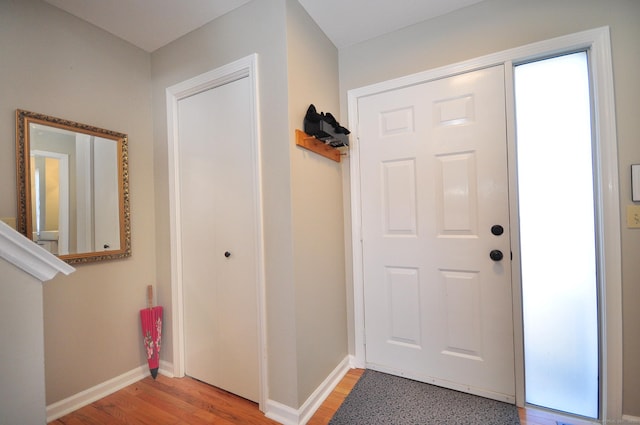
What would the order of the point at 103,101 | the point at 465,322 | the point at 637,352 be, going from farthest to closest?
1. the point at 103,101
2. the point at 465,322
3. the point at 637,352

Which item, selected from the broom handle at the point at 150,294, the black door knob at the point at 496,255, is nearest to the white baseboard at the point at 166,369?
the broom handle at the point at 150,294

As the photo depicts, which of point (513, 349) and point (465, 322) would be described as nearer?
point (513, 349)

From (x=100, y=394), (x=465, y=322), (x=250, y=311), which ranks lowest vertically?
(x=100, y=394)

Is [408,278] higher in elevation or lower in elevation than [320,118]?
lower

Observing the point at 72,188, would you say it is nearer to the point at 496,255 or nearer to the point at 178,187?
the point at 178,187

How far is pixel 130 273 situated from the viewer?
1955 mm

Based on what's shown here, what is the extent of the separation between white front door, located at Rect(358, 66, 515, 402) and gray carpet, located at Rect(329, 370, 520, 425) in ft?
0.27

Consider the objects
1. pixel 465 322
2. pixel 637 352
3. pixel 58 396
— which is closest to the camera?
pixel 637 352

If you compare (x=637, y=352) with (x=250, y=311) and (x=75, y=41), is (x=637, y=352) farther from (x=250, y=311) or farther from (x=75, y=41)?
(x=75, y=41)

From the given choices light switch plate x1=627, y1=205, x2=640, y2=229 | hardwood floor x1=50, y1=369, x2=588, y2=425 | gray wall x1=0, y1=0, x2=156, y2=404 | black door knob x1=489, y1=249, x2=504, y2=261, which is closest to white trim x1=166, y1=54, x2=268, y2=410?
hardwood floor x1=50, y1=369, x2=588, y2=425

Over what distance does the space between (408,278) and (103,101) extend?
8.14ft

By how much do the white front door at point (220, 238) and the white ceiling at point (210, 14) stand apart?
18.2 inches

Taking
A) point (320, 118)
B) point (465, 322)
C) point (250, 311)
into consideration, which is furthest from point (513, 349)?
point (320, 118)

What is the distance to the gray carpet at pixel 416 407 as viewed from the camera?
1479 mm
